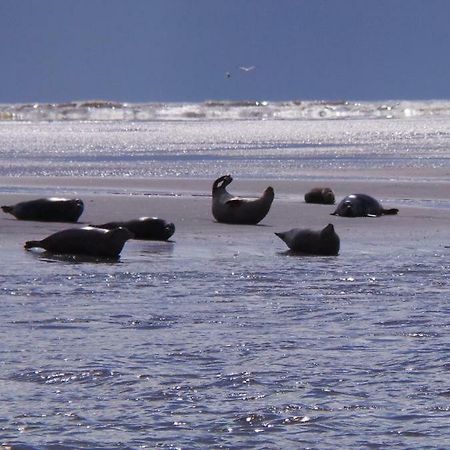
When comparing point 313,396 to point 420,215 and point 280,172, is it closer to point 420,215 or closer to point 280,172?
point 420,215

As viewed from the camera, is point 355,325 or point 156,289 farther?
point 156,289

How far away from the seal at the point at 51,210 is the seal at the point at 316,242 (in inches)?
99.2

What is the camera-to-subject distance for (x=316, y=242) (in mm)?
10352

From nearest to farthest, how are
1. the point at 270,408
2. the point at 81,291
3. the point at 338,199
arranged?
1. the point at 270,408
2. the point at 81,291
3. the point at 338,199

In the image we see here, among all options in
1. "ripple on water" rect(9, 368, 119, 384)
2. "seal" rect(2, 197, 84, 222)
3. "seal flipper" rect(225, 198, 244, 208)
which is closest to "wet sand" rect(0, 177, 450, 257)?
"seal" rect(2, 197, 84, 222)

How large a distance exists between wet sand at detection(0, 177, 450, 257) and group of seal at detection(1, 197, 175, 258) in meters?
0.15

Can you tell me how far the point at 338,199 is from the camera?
16.2 metres

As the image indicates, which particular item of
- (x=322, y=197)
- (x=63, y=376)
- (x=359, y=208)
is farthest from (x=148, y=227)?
(x=63, y=376)

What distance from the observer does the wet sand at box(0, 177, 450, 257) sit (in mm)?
11391

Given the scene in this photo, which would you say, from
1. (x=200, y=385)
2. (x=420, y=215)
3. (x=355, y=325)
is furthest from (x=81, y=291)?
(x=420, y=215)

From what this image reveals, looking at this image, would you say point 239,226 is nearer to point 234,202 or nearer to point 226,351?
point 234,202

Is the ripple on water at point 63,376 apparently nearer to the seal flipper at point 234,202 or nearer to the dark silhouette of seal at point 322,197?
the seal flipper at point 234,202

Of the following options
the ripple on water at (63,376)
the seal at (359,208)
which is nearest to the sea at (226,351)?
the ripple on water at (63,376)

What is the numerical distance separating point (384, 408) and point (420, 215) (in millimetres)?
8623
